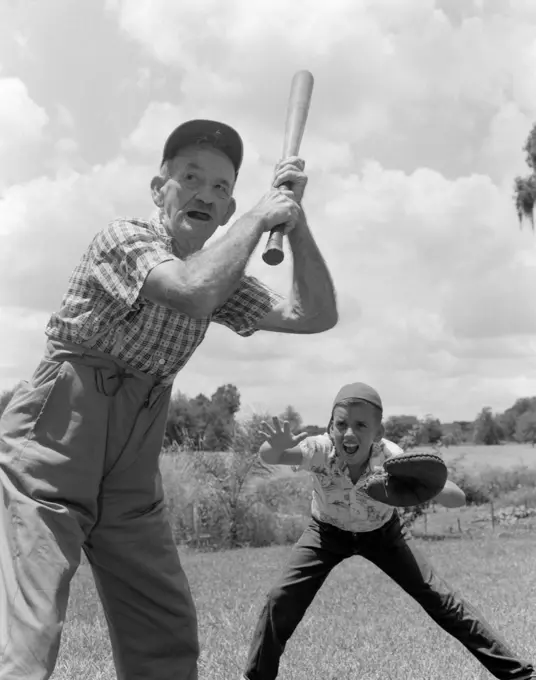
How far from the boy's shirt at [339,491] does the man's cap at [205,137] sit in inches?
76.4

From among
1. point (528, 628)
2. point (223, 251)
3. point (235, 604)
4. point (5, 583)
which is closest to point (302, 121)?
point (223, 251)

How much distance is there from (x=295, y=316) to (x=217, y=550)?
14.9 metres

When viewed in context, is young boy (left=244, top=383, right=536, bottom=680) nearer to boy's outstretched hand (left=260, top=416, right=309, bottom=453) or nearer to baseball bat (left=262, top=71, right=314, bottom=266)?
boy's outstretched hand (left=260, top=416, right=309, bottom=453)

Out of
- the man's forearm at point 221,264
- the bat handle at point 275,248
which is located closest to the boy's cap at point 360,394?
the bat handle at point 275,248

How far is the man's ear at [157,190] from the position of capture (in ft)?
10.4

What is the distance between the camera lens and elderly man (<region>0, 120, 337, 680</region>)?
8.63 feet

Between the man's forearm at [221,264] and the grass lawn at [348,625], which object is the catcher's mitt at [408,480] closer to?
the grass lawn at [348,625]

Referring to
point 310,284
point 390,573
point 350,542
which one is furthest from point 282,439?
point 310,284

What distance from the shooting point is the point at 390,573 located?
4.59m

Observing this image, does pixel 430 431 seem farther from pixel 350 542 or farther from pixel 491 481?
pixel 350 542

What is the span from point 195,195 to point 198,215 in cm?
7

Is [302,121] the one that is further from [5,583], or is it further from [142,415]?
[5,583]

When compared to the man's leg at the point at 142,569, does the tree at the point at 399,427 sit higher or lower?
higher

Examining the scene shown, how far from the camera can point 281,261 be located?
2783mm
